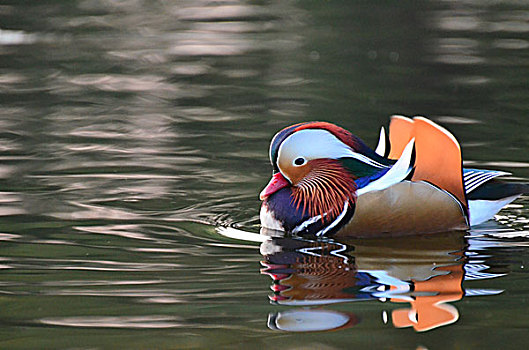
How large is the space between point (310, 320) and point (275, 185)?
1.93 meters

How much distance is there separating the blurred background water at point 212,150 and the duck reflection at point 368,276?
0.08 feet

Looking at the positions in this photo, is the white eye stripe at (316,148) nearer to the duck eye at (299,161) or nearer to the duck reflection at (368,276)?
the duck eye at (299,161)

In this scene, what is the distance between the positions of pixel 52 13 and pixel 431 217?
12495 mm

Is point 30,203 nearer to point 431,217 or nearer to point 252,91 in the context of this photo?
point 431,217

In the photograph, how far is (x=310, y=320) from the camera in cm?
514

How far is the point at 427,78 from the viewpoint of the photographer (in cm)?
1298

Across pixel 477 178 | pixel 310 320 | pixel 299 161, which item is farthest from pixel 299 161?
pixel 310 320

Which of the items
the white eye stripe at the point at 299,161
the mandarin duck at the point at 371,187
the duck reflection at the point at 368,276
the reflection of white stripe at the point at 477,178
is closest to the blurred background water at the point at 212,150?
the duck reflection at the point at 368,276

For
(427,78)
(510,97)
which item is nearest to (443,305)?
(510,97)

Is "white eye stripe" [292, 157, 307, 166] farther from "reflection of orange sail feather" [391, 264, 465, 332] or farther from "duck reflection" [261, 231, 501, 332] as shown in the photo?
"reflection of orange sail feather" [391, 264, 465, 332]

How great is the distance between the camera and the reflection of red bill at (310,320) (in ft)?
16.5

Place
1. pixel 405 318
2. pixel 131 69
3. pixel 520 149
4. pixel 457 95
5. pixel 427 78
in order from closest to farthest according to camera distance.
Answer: pixel 405 318, pixel 520 149, pixel 457 95, pixel 427 78, pixel 131 69

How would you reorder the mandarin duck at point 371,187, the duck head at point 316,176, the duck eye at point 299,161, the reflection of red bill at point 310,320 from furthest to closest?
1. the duck eye at point 299,161
2. the duck head at point 316,176
3. the mandarin duck at point 371,187
4. the reflection of red bill at point 310,320

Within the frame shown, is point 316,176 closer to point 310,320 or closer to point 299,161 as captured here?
point 299,161
